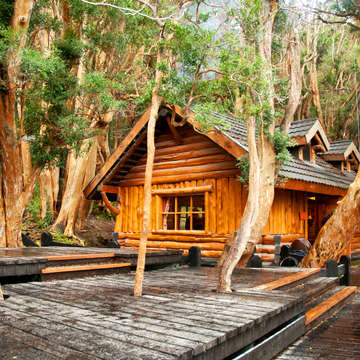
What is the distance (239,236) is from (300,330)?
143 centimetres

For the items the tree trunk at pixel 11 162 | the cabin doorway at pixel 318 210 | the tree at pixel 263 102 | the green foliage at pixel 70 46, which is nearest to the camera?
the tree at pixel 263 102

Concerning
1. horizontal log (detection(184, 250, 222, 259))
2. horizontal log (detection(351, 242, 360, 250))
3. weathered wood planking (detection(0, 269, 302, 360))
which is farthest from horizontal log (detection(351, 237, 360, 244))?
weathered wood planking (detection(0, 269, 302, 360))

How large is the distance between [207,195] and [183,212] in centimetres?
126

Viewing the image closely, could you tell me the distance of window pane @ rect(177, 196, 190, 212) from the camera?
12.0 metres

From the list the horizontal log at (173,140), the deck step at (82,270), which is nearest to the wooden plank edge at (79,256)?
the deck step at (82,270)

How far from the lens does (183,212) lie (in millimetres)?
11945

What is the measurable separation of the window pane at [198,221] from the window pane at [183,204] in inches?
17.6

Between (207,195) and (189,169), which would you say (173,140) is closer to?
(189,169)

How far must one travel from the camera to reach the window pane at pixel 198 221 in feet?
37.7

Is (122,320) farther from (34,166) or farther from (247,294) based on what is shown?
(34,166)

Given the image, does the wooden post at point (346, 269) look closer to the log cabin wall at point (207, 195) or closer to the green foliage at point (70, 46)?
the log cabin wall at point (207, 195)

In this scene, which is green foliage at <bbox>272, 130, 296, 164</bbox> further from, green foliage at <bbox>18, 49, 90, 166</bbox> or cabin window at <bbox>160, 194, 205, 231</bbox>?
green foliage at <bbox>18, 49, 90, 166</bbox>

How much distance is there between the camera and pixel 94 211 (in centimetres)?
2506

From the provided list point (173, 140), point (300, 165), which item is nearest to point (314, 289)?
point (300, 165)
